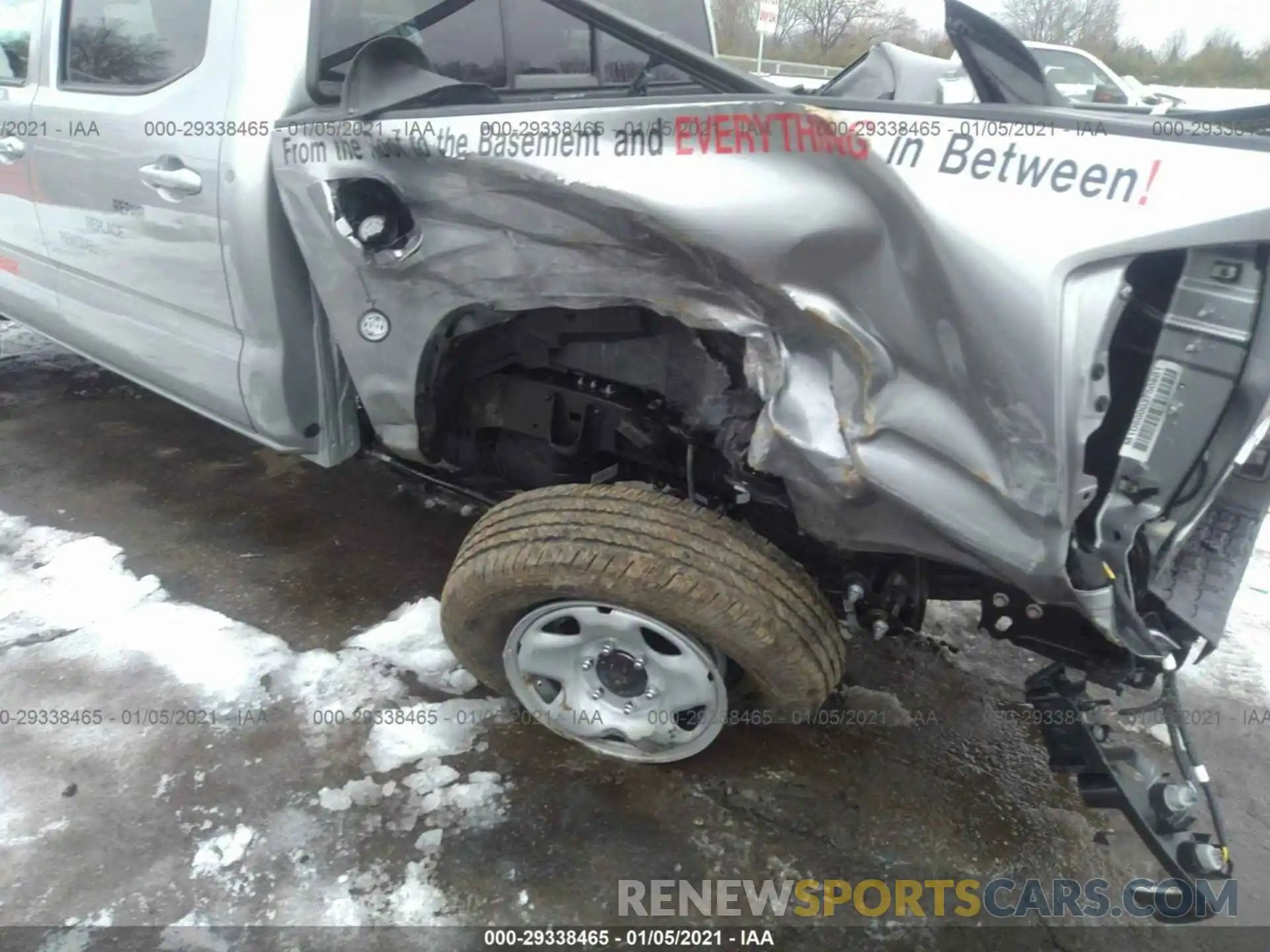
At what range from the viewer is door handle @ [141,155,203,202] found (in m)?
2.25

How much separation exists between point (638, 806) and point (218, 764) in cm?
110

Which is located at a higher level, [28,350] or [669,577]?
[669,577]

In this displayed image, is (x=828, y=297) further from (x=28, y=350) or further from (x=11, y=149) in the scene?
(x=28, y=350)

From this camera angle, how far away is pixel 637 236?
5.45 ft

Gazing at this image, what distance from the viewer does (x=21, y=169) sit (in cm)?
291

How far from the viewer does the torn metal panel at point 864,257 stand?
53.4 inches

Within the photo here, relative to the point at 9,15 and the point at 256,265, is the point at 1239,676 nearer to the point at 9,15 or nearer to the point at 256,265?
the point at 256,265

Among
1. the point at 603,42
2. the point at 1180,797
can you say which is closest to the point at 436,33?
the point at 603,42

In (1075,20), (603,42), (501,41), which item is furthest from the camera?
(1075,20)

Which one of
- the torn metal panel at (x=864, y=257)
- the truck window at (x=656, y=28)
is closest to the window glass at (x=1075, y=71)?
the truck window at (x=656, y=28)

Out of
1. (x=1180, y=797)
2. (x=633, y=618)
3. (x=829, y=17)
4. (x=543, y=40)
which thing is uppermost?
(x=829, y=17)

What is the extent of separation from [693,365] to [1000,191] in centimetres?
76

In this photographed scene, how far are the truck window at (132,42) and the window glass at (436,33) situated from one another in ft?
1.07

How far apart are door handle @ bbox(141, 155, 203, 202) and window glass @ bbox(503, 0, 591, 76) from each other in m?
1.07
